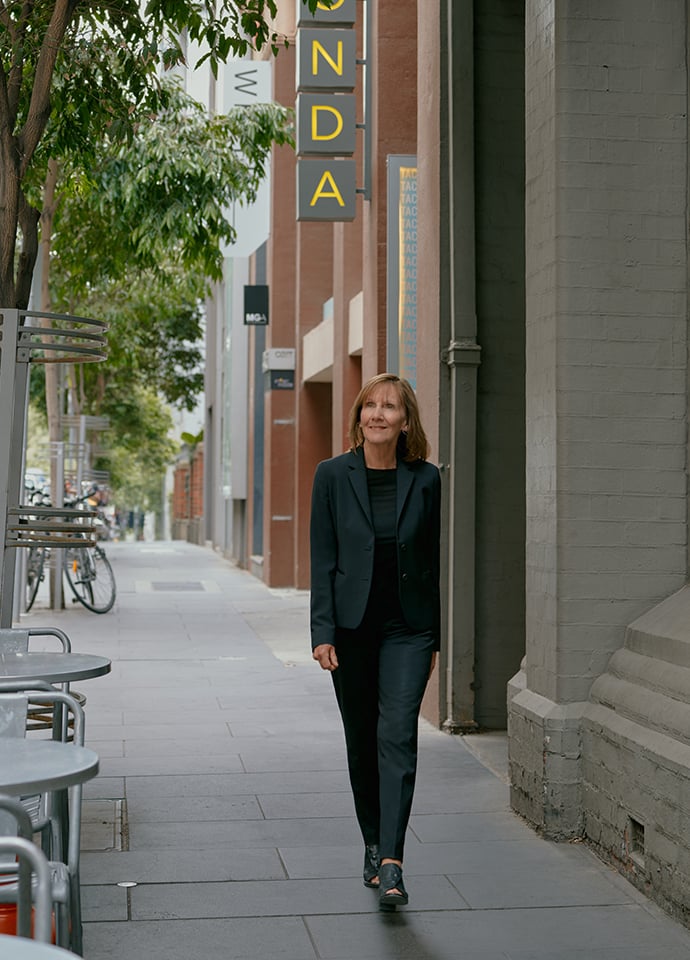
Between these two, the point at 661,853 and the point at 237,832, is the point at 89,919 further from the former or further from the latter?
the point at 661,853

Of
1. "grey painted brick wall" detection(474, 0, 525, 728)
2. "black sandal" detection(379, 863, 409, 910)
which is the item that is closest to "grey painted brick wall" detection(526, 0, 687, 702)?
"black sandal" detection(379, 863, 409, 910)

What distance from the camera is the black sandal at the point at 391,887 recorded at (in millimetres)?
5051

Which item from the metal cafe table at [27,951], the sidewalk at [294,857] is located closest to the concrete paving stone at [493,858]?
the sidewalk at [294,857]

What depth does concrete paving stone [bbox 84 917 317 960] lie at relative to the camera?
15.4 ft

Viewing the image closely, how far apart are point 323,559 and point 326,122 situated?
30.2ft

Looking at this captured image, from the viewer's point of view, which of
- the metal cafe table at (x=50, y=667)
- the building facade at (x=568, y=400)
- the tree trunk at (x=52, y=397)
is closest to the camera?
the metal cafe table at (x=50, y=667)

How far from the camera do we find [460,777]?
761cm

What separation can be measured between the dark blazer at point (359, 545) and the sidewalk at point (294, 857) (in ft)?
3.39

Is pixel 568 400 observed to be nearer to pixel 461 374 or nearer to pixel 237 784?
pixel 461 374

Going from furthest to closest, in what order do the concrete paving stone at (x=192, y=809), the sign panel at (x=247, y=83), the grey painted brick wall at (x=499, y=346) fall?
the sign panel at (x=247, y=83) < the grey painted brick wall at (x=499, y=346) < the concrete paving stone at (x=192, y=809)

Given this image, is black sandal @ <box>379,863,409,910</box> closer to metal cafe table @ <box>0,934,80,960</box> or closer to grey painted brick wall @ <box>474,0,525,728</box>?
metal cafe table @ <box>0,934,80,960</box>

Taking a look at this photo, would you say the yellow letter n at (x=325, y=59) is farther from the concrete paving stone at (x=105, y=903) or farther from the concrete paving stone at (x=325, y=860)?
the concrete paving stone at (x=105, y=903)

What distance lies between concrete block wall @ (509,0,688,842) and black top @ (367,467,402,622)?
3.80 feet

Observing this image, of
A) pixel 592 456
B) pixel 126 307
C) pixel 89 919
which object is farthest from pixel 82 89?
pixel 126 307
